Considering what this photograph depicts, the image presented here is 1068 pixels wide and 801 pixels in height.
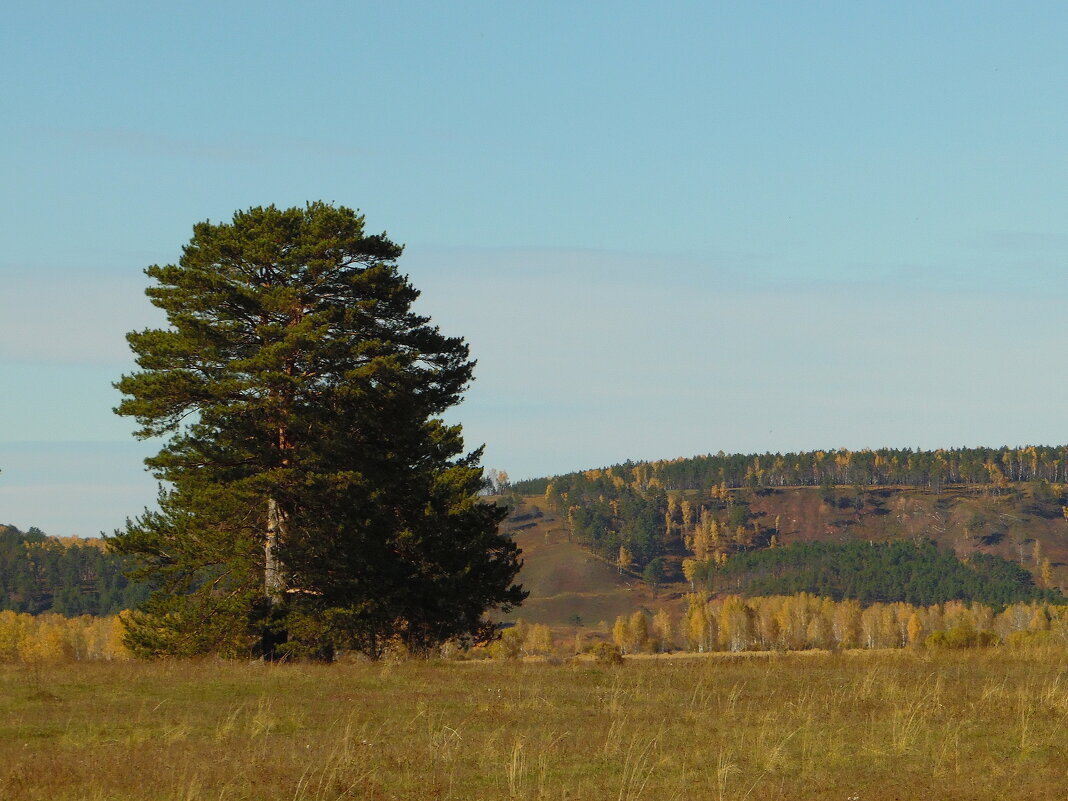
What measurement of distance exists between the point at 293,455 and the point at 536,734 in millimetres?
18936

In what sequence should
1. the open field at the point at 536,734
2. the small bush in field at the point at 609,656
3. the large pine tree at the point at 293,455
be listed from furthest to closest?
the large pine tree at the point at 293,455, the small bush in field at the point at 609,656, the open field at the point at 536,734

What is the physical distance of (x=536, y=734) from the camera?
14.1 m

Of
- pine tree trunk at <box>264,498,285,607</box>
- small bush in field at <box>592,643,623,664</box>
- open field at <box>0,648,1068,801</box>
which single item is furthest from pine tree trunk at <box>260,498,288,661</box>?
open field at <box>0,648,1068,801</box>

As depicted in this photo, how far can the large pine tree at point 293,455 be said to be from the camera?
3127 cm

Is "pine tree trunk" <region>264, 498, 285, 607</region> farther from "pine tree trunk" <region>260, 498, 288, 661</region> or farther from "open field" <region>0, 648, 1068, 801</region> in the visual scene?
"open field" <region>0, 648, 1068, 801</region>

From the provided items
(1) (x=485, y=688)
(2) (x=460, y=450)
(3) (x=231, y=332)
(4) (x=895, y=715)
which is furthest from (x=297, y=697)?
(2) (x=460, y=450)

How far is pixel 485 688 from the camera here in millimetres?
18828

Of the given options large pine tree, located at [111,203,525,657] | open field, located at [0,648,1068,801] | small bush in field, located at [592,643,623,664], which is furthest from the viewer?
large pine tree, located at [111,203,525,657]

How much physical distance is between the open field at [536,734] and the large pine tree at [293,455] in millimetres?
10577

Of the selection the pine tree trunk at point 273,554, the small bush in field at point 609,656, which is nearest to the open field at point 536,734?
the small bush in field at point 609,656

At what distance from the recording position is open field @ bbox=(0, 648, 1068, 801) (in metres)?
11.2

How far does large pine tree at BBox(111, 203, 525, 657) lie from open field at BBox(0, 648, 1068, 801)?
34.7 feet

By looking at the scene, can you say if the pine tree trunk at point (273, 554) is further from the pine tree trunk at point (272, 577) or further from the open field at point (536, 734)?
the open field at point (536, 734)

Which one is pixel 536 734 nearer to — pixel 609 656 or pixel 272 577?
pixel 609 656
